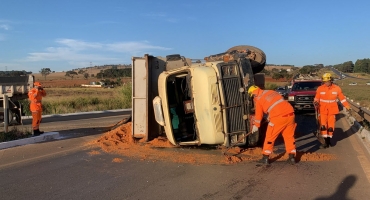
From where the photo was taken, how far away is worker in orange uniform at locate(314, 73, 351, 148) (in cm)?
891

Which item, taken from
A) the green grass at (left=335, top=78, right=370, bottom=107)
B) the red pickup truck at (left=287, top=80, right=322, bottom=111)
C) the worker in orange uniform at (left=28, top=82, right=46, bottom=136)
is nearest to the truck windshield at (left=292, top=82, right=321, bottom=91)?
the red pickup truck at (left=287, top=80, right=322, bottom=111)

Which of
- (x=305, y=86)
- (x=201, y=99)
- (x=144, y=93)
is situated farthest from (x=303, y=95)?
(x=201, y=99)

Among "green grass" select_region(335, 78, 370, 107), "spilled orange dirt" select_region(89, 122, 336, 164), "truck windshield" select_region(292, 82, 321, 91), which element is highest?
"truck windshield" select_region(292, 82, 321, 91)

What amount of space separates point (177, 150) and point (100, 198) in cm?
351

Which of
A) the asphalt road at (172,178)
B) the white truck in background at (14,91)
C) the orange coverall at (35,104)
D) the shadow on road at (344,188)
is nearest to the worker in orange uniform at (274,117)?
the asphalt road at (172,178)

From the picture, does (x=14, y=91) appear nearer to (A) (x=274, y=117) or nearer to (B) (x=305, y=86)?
(A) (x=274, y=117)

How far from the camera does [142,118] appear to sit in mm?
9516

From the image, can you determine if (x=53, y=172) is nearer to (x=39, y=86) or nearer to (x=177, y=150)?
(x=177, y=150)

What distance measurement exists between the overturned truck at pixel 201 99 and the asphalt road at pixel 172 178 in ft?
3.16

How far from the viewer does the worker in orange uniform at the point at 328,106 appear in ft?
29.2

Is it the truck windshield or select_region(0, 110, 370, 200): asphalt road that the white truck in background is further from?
the truck windshield

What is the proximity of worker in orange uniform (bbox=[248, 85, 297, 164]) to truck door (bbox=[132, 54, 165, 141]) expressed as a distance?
3.13 metres

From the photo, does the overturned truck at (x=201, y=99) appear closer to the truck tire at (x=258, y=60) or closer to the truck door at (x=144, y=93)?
the truck door at (x=144, y=93)

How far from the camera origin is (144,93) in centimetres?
945
